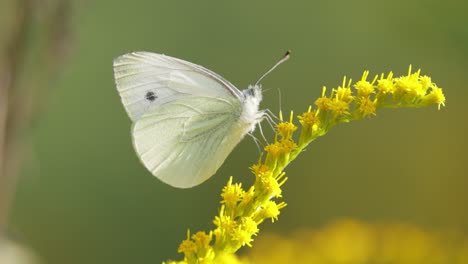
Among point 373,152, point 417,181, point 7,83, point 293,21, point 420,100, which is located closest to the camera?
point 420,100

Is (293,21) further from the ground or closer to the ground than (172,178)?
further from the ground

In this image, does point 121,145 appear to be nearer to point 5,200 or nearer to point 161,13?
point 161,13

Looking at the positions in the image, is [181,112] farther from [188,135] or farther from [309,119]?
[309,119]

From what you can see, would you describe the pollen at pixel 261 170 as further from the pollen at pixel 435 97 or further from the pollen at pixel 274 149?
the pollen at pixel 435 97

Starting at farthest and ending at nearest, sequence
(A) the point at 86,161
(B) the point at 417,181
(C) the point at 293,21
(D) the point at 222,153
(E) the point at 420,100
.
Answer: (C) the point at 293,21 → (A) the point at 86,161 → (B) the point at 417,181 → (D) the point at 222,153 → (E) the point at 420,100

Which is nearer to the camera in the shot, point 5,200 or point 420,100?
point 420,100

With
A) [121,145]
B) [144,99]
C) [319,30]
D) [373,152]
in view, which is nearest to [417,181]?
[373,152]

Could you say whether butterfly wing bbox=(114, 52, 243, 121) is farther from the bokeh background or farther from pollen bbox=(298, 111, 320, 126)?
the bokeh background

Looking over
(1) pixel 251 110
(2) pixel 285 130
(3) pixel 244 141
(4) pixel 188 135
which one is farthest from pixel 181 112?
(3) pixel 244 141
